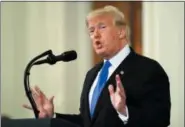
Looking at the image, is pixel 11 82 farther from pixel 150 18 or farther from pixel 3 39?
pixel 150 18

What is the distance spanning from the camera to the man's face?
1.70 metres

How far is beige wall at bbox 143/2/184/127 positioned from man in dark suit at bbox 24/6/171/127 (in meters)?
0.77

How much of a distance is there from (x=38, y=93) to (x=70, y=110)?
1.17 m

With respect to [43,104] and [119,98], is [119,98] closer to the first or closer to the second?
[119,98]

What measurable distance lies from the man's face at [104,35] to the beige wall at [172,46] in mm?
812

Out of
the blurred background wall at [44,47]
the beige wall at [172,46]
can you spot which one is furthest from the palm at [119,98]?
the blurred background wall at [44,47]

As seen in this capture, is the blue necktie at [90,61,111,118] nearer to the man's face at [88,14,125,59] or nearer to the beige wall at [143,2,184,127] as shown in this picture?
the man's face at [88,14,125,59]

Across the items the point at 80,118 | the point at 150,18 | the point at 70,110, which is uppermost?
the point at 150,18

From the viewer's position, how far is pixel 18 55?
302 centimetres

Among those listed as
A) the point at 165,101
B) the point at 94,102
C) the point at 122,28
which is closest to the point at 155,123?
the point at 165,101

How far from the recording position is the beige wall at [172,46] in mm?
2467

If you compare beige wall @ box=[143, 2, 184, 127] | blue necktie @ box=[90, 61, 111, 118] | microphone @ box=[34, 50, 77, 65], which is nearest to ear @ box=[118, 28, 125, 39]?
blue necktie @ box=[90, 61, 111, 118]

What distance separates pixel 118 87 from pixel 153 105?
0.16m

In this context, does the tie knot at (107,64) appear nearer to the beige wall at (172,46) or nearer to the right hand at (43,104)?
the right hand at (43,104)
